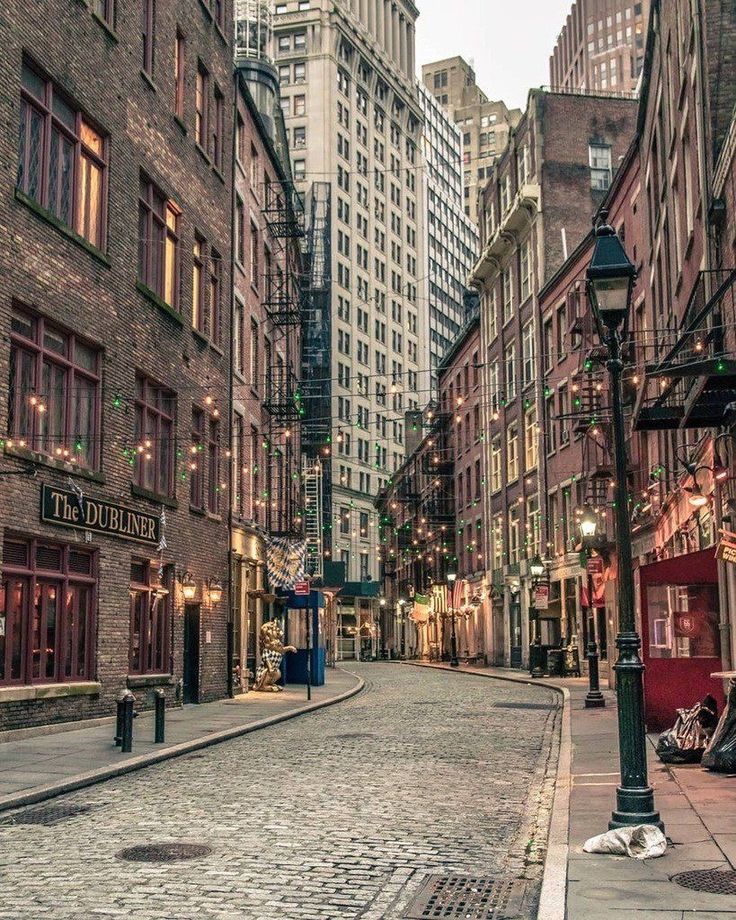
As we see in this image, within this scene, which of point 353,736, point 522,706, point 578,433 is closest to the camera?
point 353,736

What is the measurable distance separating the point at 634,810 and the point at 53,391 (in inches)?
527

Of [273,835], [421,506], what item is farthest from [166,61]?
[421,506]

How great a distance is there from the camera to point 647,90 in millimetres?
30328

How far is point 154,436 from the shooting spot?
24094 mm

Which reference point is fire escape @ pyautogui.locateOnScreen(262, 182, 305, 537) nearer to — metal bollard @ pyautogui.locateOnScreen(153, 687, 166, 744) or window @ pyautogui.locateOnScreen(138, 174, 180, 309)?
window @ pyautogui.locateOnScreen(138, 174, 180, 309)

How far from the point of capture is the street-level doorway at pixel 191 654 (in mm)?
25922

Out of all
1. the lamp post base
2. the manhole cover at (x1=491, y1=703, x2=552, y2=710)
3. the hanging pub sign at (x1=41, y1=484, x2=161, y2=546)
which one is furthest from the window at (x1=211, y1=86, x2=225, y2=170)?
the lamp post base

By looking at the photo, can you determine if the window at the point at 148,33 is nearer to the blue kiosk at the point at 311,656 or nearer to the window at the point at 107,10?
the window at the point at 107,10

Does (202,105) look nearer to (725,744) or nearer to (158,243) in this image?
(158,243)

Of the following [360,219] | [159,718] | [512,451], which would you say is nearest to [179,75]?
[159,718]

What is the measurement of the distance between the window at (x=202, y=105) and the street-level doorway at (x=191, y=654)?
39.6ft

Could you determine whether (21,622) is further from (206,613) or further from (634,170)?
(634,170)

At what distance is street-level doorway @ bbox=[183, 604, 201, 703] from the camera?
85.0ft

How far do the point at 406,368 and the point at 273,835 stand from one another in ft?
320
